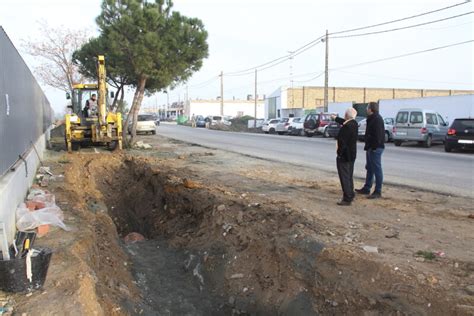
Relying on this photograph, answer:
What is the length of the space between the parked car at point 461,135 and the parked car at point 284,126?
1882 centimetres

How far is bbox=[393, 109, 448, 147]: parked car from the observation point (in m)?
22.5

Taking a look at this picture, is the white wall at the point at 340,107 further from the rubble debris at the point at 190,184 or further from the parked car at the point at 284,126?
the rubble debris at the point at 190,184

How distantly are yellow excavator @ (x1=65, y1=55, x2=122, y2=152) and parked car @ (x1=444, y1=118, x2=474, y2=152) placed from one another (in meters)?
14.3

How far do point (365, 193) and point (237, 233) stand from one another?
10.3 feet

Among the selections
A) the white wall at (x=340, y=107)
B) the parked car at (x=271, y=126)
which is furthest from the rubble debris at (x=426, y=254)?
the white wall at (x=340, y=107)

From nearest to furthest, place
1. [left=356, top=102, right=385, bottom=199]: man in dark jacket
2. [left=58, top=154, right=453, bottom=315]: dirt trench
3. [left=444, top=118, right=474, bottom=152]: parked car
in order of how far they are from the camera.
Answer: [left=58, top=154, right=453, bottom=315]: dirt trench, [left=356, top=102, right=385, bottom=199]: man in dark jacket, [left=444, top=118, right=474, bottom=152]: parked car

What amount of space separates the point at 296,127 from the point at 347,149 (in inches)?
1159

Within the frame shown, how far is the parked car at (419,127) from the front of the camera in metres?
22.5

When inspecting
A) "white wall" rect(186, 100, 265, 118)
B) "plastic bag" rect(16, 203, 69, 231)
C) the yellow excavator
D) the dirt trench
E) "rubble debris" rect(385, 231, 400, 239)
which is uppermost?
"white wall" rect(186, 100, 265, 118)

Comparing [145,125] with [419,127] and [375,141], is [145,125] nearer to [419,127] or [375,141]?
[419,127]

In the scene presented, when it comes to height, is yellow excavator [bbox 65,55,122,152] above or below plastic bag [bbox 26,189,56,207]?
above

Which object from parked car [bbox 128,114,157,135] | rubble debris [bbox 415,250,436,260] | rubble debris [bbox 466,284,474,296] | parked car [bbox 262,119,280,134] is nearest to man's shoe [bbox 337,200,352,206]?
rubble debris [bbox 415,250,436,260]

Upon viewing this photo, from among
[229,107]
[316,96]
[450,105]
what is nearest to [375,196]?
[450,105]

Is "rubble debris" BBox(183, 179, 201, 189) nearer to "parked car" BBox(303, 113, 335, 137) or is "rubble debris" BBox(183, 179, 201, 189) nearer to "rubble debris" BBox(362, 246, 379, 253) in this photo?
"rubble debris" BBox(362, 246, 379, 253)
